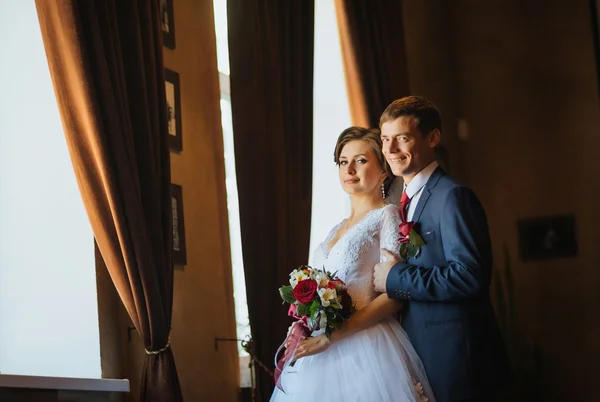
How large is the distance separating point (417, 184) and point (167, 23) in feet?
5.67

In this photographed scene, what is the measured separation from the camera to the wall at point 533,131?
6.60 metres

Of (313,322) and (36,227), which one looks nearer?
(313,322)

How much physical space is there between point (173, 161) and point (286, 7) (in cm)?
126

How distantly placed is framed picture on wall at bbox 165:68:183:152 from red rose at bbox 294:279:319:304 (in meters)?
1.42

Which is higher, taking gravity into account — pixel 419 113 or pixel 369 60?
pixel 369 60

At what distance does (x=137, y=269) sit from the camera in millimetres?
3492

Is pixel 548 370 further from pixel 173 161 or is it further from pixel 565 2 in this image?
pixel 173 161

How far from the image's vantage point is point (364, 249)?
3.27 metres

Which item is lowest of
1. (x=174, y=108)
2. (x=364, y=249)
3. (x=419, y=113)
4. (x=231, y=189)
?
(x=364, y=249)

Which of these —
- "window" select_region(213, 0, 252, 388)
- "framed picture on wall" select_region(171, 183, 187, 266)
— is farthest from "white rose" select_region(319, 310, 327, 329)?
"window" select_region(213, 0, 252, 388)

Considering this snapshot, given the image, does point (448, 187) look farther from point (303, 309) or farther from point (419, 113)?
point (303, 309)

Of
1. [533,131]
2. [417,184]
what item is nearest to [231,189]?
[417,184]

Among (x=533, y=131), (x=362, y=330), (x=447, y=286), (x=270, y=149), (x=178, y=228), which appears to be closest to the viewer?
(x=447, y=286)

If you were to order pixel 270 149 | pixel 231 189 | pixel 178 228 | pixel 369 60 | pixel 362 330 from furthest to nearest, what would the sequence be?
pixel 369 60, pixel 231 189, pixel 270 149, pixel 178 228, pixel 362 330
